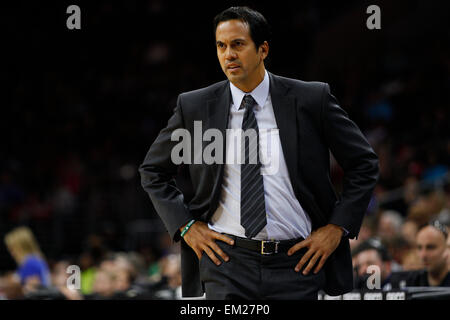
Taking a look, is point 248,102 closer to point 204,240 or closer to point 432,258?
point 204,240

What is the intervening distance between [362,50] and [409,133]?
1.99 meters

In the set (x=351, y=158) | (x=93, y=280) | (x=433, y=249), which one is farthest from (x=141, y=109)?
(x=351, y=158)

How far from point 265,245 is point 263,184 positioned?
23 cm

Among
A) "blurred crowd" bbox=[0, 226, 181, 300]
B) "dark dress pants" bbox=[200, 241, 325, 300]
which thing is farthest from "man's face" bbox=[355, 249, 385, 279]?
"dark dress pants" bbox=[200, 241, 325, 300]

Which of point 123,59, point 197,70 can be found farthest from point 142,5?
point 197,70

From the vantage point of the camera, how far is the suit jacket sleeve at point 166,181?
9.18ft

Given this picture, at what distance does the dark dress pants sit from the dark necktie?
10cm

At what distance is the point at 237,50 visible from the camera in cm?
271

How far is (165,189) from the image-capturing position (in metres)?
2.86

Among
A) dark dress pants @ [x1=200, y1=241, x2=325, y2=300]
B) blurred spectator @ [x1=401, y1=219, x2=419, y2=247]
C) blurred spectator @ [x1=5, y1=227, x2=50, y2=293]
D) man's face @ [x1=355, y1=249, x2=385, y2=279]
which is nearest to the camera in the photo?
dark dress pants @ [x1=200, y1=241, x2=325, y2=300]

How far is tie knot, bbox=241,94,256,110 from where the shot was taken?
2.79 metres

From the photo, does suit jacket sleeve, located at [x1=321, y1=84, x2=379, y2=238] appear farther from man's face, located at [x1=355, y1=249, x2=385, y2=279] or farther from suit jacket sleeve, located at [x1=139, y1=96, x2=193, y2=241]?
man's face, located at [x1=355, y1=249, x2=385, y2=279]

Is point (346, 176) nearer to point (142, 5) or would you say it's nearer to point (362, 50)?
point (362, 50)
